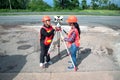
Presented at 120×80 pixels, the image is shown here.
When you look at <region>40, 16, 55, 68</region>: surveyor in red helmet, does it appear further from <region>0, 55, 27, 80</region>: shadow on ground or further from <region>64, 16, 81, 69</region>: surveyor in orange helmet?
<region>0, 55, 27, 80</region>: shadow on ground

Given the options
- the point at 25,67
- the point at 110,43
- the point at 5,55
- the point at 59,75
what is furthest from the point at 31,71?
the point at 110,43

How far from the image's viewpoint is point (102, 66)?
8.29 metres

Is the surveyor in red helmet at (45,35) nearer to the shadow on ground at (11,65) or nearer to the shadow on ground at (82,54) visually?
the shadow on ground at (11,65)

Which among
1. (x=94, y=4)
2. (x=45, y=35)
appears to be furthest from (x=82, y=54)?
(x=94, y=4)

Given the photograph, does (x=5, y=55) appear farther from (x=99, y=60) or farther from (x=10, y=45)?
(x=99, y=60)

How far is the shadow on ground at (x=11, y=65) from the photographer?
24.6 ft

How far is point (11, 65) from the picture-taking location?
27.9 ft

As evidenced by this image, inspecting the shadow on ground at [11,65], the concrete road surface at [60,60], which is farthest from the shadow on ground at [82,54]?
the shadow on ground at [11,65]

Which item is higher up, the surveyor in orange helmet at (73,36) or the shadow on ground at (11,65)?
the surveyor in orange helmet at (73,36)

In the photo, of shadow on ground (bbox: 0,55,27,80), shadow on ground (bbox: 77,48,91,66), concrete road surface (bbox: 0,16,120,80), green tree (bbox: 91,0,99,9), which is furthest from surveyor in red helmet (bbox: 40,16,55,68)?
green tree (bbox: 91,0,99,9)

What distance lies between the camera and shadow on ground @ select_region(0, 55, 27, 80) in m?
7.48

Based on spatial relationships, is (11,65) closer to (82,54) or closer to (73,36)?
(73,36)

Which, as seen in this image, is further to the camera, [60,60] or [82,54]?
[82,54]

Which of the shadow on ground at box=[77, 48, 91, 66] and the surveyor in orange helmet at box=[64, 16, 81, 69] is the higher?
the surveyor in orange helmet at box=[64, 16, 81, 69]
